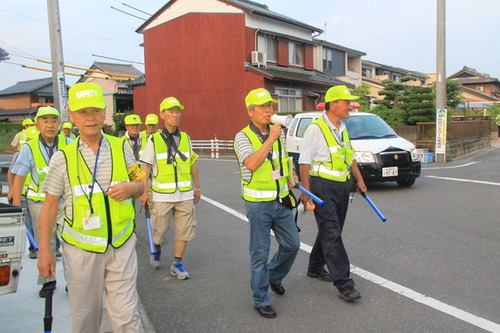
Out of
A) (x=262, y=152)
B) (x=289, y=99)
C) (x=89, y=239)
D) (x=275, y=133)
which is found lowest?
(x=89, y=239)

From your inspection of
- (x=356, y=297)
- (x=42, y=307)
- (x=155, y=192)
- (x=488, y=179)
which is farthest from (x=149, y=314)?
(x=488, y=179)

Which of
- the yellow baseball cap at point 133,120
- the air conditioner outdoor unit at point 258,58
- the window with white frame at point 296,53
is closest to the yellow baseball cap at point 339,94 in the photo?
the yellow baseball cap at point 133,120

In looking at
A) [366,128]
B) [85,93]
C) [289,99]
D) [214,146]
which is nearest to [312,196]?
[85,93]

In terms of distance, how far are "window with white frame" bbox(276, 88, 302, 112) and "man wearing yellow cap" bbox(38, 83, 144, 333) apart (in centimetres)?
2356

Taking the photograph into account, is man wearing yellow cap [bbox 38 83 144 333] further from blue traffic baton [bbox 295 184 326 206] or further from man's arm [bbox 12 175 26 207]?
man's arm [bbox 12 175 26 207]

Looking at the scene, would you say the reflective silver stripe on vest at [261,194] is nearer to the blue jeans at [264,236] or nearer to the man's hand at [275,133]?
the blue jeans at [264,236]

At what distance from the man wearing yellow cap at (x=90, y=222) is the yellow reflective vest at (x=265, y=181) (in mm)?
1231

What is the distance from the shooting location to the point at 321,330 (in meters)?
3.70

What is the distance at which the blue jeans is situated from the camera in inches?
156

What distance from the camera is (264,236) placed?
3.98 m

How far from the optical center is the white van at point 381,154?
32.6 feet

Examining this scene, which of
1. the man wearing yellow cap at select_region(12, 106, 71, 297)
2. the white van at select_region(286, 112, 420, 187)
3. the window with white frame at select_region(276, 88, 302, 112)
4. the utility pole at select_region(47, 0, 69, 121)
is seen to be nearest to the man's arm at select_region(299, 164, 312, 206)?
the man wearing yellow cap at select_region(12, 106, 71, 297)

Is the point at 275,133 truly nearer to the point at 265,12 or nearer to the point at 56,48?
the point at 56,48

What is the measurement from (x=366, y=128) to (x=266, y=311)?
7.75 meters
